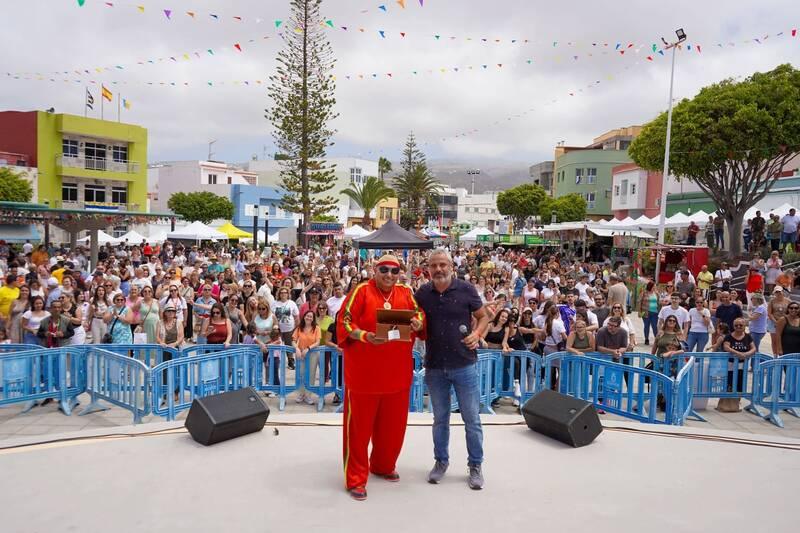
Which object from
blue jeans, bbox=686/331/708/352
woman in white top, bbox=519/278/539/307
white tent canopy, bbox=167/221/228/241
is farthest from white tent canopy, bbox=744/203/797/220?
white tent canopy, bbox=167/221/228/241

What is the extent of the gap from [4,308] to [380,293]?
26.6 feet

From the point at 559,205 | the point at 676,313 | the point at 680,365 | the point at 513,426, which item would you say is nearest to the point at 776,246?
the point at 676,313

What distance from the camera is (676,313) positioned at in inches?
385

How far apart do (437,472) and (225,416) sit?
184 cm

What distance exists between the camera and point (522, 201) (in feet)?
217

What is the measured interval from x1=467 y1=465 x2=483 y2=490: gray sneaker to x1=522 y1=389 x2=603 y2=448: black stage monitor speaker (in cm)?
115

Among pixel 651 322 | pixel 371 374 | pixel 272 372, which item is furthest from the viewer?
pixel 651 322

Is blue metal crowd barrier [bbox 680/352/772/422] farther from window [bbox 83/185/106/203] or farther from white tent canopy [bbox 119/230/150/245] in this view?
window [bbox 83/185/106/203]

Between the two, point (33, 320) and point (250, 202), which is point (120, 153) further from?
point (33, 320)

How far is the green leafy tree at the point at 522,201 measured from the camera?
6625 centimetres

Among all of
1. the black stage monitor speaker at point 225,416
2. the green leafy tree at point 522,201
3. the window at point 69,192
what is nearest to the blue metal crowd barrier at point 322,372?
the black stage monitor speaker at point 225,416

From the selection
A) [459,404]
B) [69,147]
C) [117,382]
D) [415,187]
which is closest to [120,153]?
[69,147]

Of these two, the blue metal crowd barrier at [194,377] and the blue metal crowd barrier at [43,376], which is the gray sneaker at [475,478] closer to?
the blue metal crowd barrier at [194,377]

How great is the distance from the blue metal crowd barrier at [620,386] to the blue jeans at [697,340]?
117 inches
